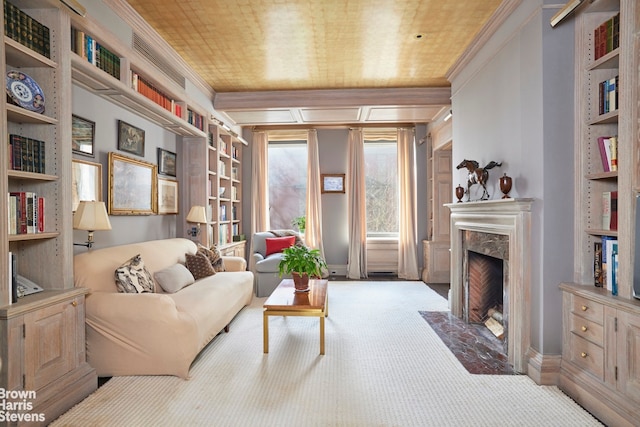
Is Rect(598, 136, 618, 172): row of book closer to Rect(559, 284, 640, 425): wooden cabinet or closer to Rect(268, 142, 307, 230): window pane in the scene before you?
Rect(559, 284, 640, 425): wooden cabinet

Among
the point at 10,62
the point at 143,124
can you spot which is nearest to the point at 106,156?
the point at 143,124

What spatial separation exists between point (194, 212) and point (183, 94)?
148 cm

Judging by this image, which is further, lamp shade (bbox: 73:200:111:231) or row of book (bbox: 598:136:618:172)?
lamp shade (bbox: 73:200:111:231)

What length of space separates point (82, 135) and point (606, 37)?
405cm

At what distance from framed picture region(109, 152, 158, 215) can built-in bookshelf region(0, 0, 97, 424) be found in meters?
1.04

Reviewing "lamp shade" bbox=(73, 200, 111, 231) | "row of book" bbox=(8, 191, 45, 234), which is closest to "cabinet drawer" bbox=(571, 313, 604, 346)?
"lamp shade" bbox=(73, 200, 111, 231)

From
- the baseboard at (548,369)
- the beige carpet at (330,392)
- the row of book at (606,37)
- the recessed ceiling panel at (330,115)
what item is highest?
the recessed ceiling panel at (330,115)

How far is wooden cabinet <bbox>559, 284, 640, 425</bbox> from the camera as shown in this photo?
1.90 m

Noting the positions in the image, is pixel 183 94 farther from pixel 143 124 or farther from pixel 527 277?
pixel 527 277

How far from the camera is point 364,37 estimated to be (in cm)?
354

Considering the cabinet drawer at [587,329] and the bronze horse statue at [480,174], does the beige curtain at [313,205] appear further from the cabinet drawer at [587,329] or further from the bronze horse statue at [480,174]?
the cabinet drawer at [587,329]

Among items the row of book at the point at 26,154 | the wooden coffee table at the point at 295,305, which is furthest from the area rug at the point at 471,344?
the row of book at the point at 26,154

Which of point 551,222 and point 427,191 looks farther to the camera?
point 427,191

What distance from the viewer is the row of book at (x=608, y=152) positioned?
2.22 m
